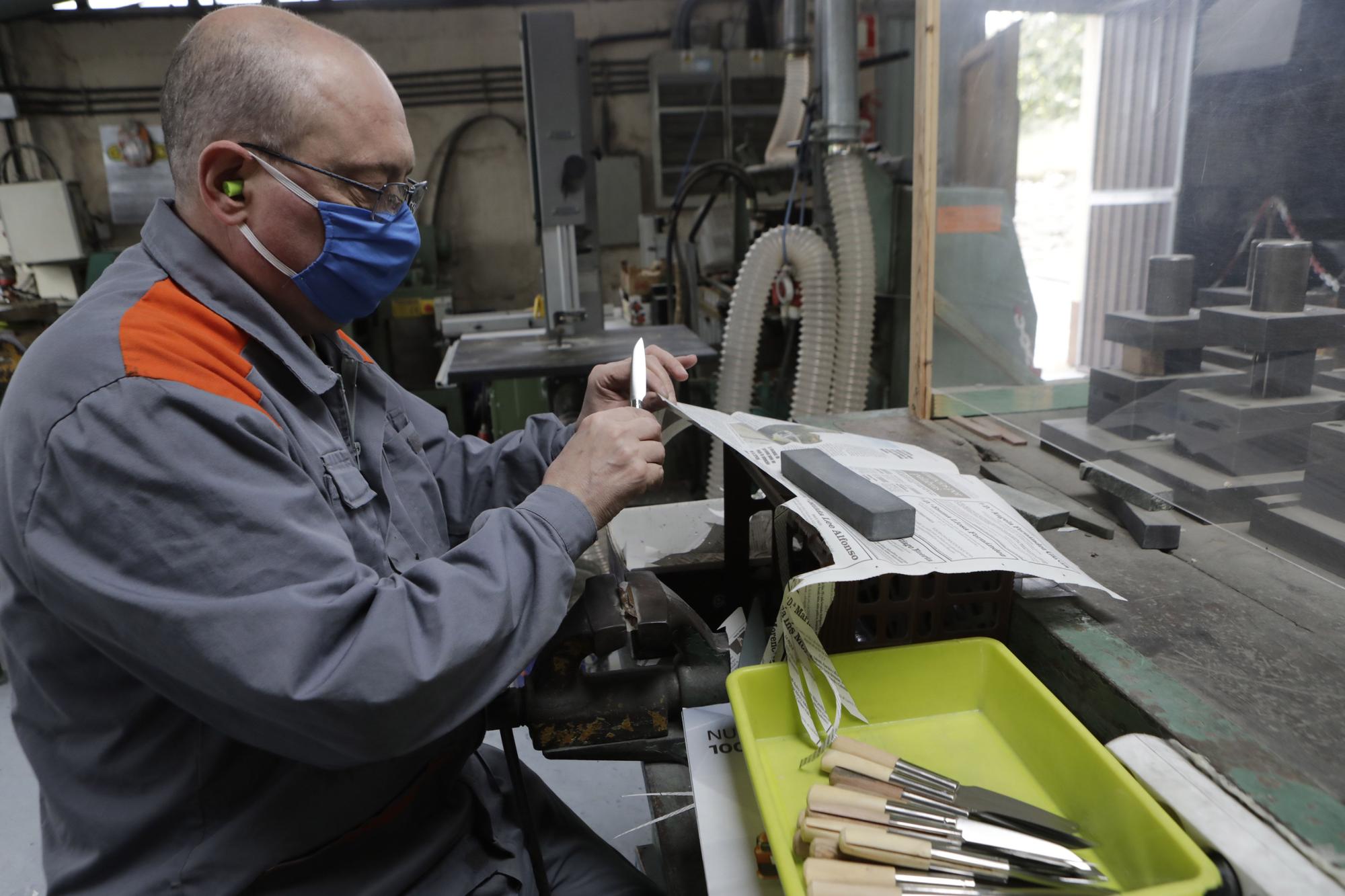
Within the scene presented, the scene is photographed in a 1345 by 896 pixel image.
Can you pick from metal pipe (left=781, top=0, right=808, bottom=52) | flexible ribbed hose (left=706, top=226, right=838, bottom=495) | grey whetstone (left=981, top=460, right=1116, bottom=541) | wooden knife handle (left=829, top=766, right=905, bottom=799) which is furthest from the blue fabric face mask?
metal pipe (left=781, top=0, right=808, bottom=52)

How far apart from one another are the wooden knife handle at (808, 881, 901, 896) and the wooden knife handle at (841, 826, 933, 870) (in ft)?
0.08

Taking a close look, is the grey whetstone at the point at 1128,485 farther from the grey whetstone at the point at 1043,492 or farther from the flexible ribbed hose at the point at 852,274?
the flexible ribbed hose at the point at 852,274

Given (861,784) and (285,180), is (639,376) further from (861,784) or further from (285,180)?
(861,784)

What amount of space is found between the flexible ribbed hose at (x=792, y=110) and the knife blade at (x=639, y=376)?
2.16m

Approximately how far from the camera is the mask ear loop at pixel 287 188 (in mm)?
821

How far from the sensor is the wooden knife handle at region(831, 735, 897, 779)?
646 millimetres

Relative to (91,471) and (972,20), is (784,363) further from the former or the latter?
(91,471)

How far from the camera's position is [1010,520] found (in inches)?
33.8

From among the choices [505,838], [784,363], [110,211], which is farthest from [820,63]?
[110,211]

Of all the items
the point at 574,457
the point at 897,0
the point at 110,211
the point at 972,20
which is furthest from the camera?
the point at 110,211

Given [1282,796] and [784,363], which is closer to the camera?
[1282,796]

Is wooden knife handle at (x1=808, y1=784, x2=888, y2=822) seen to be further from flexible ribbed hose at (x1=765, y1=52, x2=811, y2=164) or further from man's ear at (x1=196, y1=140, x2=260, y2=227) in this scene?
flexible ribbed hose at (x1=765, y1=52, x2=811, y2=164)

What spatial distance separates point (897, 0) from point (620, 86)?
1987 mm

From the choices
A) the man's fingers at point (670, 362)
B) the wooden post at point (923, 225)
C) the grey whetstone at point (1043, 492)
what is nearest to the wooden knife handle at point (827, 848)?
the grey whetstone at point (1043, 492)
